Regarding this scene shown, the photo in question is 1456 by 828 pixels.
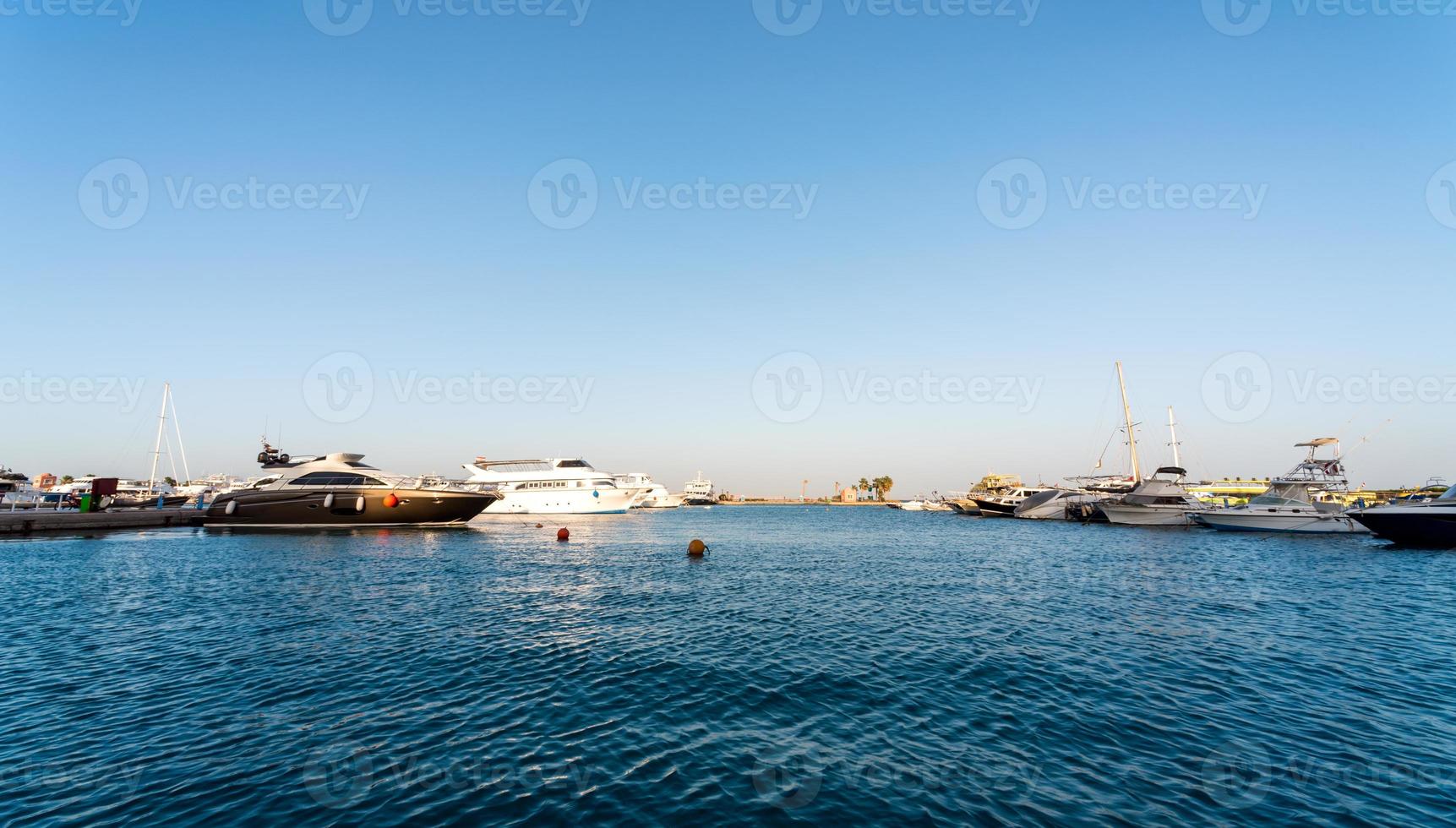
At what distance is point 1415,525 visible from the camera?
45594 millimetres

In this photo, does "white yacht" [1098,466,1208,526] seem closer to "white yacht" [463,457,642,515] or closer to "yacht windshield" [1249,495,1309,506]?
"yacht windshield" [1249,495,1309,506]

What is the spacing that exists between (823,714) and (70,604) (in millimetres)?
31807

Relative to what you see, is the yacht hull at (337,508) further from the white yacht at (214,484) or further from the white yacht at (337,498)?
the white yacht at (214,484)

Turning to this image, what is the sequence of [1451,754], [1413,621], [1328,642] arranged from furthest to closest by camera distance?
[1413,621], [1328,642], [1451,754]

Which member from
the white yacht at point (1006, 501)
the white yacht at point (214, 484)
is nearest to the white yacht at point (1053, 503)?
the white yacht at point (1006, 501)

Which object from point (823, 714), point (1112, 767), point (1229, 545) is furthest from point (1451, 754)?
point (1229, 545)

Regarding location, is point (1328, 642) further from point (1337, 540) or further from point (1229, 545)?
point (1337, 540)

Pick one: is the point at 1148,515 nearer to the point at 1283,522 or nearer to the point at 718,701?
the point at 1283,522

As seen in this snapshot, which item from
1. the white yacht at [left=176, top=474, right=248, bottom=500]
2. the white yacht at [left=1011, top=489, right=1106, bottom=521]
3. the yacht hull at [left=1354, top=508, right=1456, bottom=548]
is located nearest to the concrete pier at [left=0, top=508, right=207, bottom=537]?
the white yacht at [left=176, top=474, right=248, bottom=500]

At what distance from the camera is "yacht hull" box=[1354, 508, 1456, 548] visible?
4438 centimetres

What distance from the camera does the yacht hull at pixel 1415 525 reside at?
44.4 metres

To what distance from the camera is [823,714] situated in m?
13.2

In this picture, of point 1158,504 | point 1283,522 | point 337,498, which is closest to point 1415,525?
point 1283,522

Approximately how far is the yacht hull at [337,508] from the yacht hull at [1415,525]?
80014 mm
